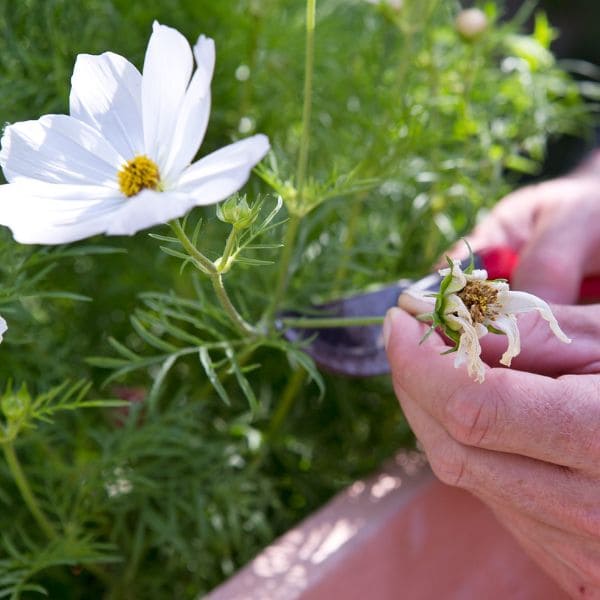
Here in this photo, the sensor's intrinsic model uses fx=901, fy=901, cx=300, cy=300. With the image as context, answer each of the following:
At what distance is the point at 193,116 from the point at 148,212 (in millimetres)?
72

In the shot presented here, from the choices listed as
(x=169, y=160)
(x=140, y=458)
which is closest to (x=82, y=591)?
(x=140, y=458)

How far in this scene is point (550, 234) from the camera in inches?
21.9

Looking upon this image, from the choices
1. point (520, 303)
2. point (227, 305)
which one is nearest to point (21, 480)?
point (227, 305)

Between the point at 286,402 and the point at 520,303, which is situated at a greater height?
the point at 520,303

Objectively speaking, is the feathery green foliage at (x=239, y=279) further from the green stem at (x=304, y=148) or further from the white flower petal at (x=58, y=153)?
the white flower petal at (x=58, y=153)

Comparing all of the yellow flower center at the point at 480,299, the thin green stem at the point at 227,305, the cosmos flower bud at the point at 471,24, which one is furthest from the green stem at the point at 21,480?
the cosmos flower bud at the point at 471,24

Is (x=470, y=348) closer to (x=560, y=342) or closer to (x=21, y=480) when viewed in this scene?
(x=560, y=342)

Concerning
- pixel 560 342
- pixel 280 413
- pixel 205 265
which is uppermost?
pixel 205 265

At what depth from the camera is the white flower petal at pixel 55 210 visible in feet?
1.00

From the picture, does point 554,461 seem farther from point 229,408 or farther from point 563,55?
point 563,55

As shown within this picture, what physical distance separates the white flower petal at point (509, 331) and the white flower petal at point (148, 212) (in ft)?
0.48

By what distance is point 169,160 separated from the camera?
36cm

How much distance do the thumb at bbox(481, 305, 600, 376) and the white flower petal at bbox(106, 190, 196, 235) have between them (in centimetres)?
19

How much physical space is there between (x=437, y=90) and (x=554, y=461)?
13.2 inches
